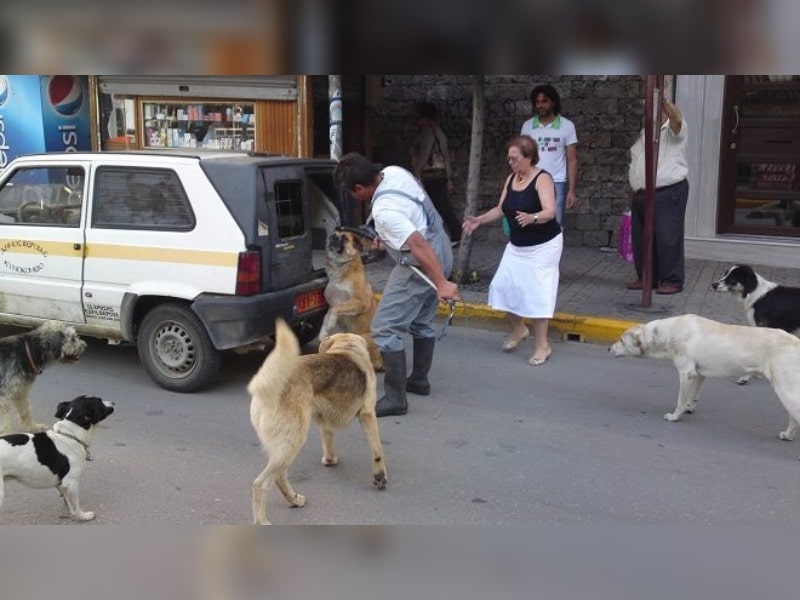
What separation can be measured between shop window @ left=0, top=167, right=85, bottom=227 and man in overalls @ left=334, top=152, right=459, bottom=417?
218 cm

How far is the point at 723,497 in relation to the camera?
4.29m

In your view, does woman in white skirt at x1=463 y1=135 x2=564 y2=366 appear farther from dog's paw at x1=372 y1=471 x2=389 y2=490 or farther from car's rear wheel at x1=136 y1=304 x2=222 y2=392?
dog's paw at x1=372 y1=471 x2=389 y2=490

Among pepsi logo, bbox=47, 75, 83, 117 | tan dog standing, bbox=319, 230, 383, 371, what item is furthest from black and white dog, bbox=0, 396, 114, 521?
pepsi logo, bbox=47, 75, 83, 117

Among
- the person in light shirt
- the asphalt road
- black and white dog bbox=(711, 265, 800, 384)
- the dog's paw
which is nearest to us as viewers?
the asphalt road

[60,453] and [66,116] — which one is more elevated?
[66,116]

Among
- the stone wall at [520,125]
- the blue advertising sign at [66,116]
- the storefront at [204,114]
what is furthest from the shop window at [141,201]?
the blue advertising sign at [66,116]

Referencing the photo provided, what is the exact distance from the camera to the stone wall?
1078cm

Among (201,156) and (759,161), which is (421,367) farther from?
(759,161)

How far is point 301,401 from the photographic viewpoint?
393cm

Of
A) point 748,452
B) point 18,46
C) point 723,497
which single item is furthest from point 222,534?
point 748,452

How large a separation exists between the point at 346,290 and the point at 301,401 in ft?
7.48

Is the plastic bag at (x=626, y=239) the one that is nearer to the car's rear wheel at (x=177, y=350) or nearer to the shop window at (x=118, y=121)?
the car's rear wheel at (x=177, y=350)

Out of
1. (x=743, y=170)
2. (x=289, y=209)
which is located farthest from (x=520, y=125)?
(x=289, y=209)

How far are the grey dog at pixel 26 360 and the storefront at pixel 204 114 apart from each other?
5.73 metres
